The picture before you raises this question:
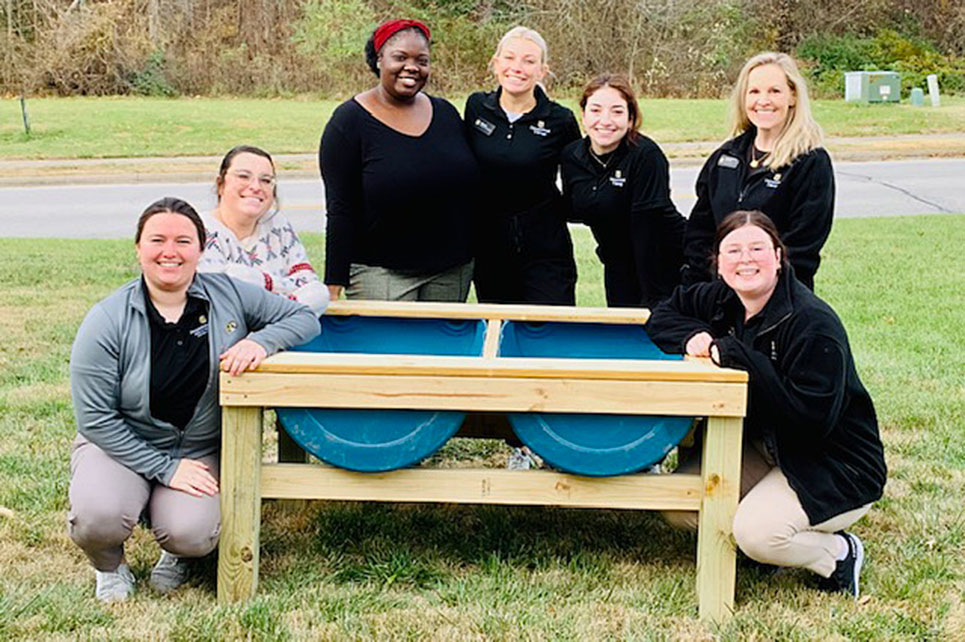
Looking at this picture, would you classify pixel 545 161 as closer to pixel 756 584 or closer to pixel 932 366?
pixel 756 584

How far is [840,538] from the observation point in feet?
12.5

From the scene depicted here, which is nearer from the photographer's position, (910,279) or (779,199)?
(779,199)

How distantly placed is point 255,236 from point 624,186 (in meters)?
→ 1.42

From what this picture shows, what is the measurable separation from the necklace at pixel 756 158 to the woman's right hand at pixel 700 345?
0.71 meters

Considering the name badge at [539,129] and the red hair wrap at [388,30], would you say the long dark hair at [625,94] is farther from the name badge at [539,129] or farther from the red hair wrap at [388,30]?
the red hair wrap at [388,30]

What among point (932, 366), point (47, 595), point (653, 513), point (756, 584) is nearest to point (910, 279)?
point (932, 366)

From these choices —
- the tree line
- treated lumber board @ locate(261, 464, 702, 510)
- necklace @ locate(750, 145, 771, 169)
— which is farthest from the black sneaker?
the tree line

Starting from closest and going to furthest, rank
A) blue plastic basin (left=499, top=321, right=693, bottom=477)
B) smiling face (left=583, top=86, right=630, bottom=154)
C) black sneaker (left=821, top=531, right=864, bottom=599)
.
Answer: blue plastic basin (left=499, top=321, right=693, bottom=477) < black sneaker (left=821, top=531, right=864, bottom=599) < smiling face (left=583, top=86, right=630, bottom=154)

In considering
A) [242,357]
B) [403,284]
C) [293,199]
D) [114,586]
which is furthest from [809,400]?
[293,199]

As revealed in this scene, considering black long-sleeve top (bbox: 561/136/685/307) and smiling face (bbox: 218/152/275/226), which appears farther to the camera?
black long-sleeve top (bbox: 561/136/685/307)

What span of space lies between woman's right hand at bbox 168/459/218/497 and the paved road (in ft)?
29.8

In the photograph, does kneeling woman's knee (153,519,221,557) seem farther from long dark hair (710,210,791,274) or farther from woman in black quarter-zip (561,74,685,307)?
woman in black quarter-zip (561,74,685,307)

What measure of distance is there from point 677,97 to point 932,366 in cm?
2180

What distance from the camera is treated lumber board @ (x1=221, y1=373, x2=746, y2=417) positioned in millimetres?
3514
